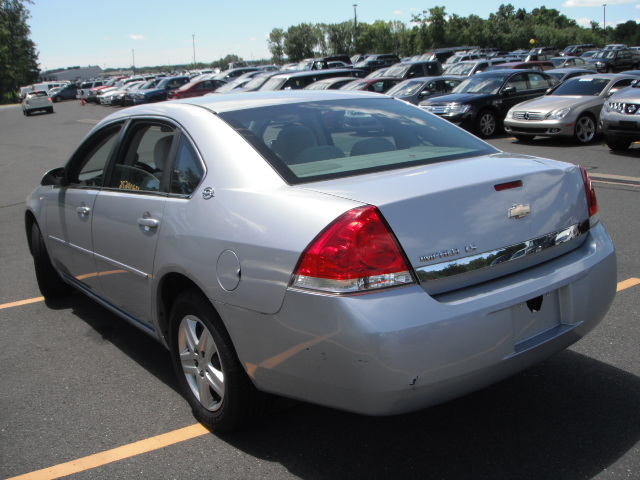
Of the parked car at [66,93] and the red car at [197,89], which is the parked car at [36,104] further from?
the parked car at [66,93]

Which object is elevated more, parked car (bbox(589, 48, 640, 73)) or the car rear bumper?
parked car (bbox(589, 48, 640, 73))

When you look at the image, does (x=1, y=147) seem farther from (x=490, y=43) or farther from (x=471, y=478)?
(x=490, y=43)

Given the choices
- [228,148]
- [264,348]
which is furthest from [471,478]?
[228,148]

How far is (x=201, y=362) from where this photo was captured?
3.33m

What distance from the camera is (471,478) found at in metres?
2.83

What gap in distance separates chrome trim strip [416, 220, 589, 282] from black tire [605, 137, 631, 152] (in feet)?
34.9

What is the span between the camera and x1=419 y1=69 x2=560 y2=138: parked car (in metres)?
16.7

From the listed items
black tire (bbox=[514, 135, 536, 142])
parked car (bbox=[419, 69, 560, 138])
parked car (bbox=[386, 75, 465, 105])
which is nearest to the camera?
black tire (bbox=[514, 135, 536, 142])

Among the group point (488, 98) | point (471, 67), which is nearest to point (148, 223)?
point (488, 98)

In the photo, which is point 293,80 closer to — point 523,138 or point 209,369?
point 523,138

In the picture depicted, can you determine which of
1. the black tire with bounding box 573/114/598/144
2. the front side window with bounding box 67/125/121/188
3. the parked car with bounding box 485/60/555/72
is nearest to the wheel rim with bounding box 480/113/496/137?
the black tire with bounding box 573/114/598/144

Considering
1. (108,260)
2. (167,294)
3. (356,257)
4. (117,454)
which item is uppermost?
(356,257)

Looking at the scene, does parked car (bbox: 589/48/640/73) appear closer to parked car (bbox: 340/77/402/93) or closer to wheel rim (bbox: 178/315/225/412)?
parked car (bbox: 340/77/402/93)

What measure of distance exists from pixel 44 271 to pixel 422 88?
15365 mm
